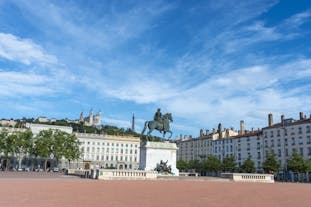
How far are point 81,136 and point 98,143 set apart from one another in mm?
6412

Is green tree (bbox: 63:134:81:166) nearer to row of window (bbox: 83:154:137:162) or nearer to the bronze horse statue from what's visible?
row of window (bbox: 83:154:137:162)

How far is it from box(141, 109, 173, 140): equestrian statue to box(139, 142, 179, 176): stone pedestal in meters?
1.50

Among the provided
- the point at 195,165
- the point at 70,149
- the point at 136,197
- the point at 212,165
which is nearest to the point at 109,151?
the point at 70,149

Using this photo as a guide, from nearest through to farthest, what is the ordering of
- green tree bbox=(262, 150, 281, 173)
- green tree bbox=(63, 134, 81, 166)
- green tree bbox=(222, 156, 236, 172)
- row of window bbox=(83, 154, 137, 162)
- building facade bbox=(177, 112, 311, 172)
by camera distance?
green tree bbox=(262, 150, 281, 173) < building facade bbox=(177, 112, 311, 172) < green tree bbox=(222, 156, 236, 172) < green tree bbox=(63, 134, 81, 166) < row of window bbox=(83, 154, 137, 162)

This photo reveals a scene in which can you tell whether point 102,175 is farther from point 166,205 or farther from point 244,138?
point 244,138

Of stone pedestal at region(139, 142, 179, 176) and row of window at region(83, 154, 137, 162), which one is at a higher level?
stone pedestal at region(139, 142, 179, 176)

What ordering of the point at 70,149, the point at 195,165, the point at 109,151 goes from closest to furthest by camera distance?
the point at 70,149 → the point at 195,165 → the point at 109,151

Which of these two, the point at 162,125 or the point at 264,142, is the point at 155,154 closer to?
the point at 162,125

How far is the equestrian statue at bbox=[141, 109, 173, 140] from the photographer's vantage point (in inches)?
1377

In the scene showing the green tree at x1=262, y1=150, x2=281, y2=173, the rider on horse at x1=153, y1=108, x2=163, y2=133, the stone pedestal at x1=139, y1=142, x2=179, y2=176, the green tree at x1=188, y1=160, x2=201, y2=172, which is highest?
the rider on horse at x1=153, y1=108, x2=163, y2=133

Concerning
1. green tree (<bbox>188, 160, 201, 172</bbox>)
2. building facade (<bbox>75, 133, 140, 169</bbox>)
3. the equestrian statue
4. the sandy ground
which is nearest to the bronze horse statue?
the equestrian statue

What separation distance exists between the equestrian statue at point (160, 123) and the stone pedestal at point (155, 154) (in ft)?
4.94

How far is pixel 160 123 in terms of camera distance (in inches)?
1387

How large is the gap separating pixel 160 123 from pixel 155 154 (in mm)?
3611
